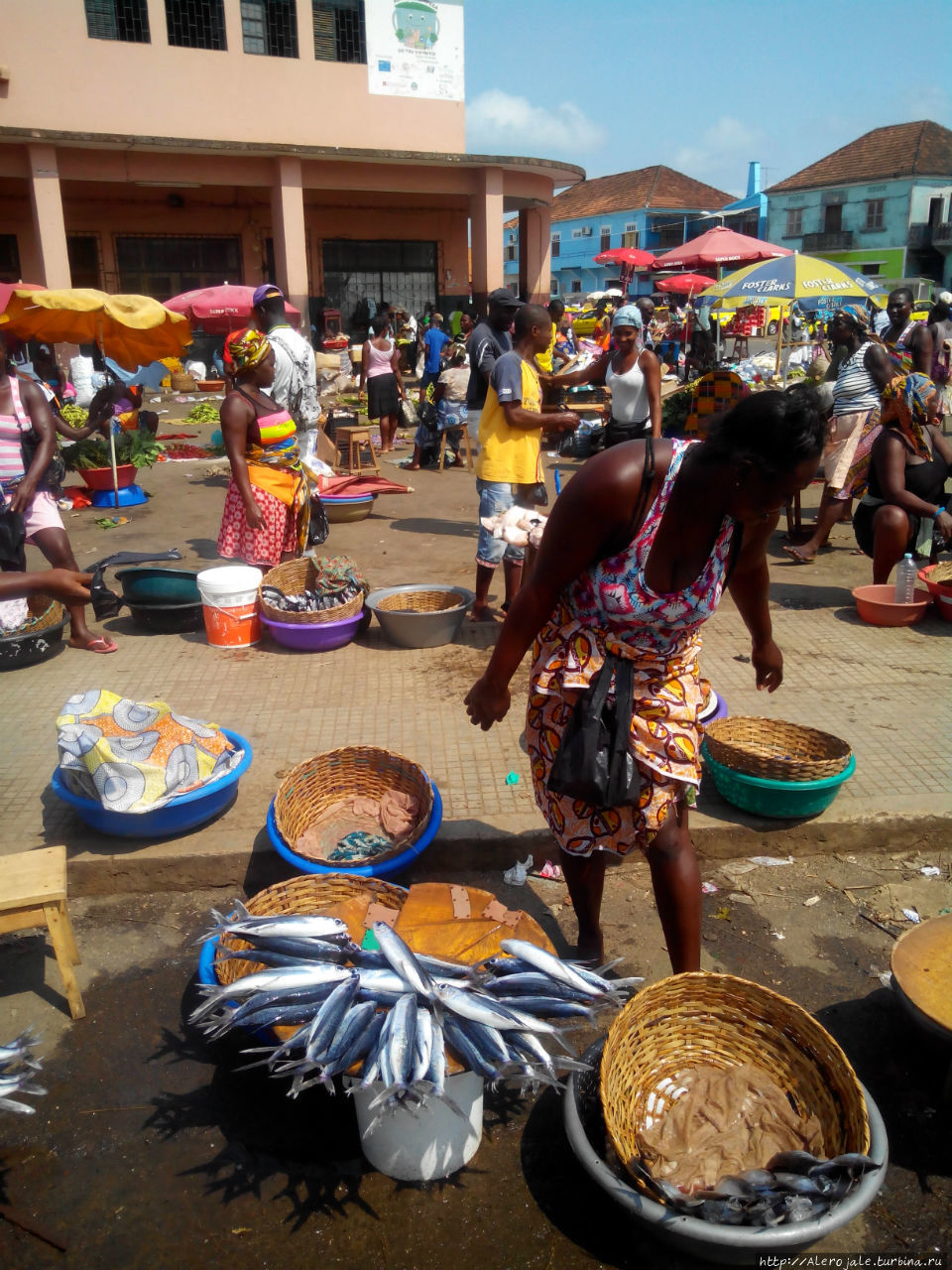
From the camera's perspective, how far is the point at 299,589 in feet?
19.6

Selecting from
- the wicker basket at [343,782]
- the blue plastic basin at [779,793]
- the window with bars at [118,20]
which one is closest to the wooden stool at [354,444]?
the wicker basket at [343,782]

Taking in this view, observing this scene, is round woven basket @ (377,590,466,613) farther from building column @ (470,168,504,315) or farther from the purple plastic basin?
building column @ (470,168,504,315)

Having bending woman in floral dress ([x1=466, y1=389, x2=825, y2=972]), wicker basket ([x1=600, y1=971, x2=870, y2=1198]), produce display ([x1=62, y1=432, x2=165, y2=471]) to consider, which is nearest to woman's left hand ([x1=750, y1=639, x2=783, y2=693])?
bending woman in floral dress ([x1=466, y1=389, x2=825, y2=972])

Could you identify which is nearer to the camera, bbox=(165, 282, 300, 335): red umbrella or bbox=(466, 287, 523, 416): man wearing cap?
bbox=(466, 287, 523, 416): man wearing cap

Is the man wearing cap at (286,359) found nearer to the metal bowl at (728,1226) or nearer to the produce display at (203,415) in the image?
the metal bowl at (728,1226)

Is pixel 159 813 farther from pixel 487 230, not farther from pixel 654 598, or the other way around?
pixel 487 230

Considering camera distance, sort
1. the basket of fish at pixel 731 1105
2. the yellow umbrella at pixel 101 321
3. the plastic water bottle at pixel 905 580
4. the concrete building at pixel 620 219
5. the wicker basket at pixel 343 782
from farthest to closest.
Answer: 1. the concrete building at pixel 620 219
2. the yellow umbrella at pixel 101 321
3. the plastic water bottle at pixel 905 580
4. the wicker basket at pixel 343 782
5. the basket of fish at pixel 731 1105

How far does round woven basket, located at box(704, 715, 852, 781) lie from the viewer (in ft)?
11.9

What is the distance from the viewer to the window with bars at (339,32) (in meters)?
20.5

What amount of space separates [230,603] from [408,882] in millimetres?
2656

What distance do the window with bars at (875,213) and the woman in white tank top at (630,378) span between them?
154 ft

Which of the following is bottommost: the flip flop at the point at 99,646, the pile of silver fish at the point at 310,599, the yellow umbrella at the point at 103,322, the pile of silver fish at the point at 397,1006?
the flip flop at the point at 99,646

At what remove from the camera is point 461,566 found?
24.5 feet

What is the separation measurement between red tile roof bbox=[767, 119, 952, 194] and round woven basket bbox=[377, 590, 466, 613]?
4874cm
